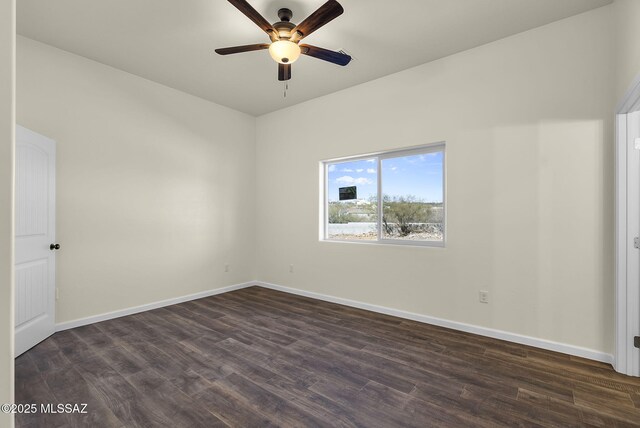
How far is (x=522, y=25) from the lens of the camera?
8.76 ft

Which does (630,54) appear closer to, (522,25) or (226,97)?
(522,25)

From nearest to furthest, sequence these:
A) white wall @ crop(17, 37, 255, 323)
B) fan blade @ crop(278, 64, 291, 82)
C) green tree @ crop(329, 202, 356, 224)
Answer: fan blade @ crop(278, 64, 291, 82) → white wall @ crop(17, 37, 255, 323) → green tree @ crop(329, 202, 356, 224)

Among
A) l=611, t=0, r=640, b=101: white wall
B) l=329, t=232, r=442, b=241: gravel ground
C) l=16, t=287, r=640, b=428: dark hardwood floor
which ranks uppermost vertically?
l=611, t=0, r=640, b=101: white wall

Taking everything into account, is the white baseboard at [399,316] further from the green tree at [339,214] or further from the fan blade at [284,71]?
the fan blade at [284,71]

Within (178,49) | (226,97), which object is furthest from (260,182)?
(178,49)

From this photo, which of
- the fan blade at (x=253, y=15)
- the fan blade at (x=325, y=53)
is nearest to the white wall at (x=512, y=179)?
the fan blade at (x=325, y=53)

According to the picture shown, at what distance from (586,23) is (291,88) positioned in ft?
10.0

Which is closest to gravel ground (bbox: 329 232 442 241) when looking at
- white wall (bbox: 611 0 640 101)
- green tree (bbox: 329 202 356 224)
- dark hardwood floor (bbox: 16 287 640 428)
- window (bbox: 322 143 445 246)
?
window (bbox: 322 143 445 246)

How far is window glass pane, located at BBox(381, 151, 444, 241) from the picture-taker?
3471mm

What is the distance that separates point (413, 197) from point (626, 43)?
2.13m

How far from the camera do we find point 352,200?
4266 millimetres

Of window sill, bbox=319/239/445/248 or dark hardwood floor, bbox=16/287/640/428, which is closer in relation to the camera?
dark hardwood floor, bbox=16/287/640/428
